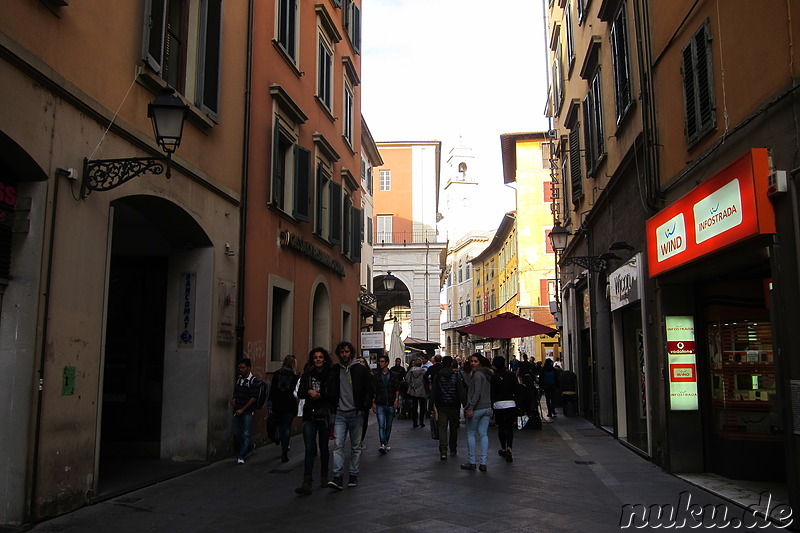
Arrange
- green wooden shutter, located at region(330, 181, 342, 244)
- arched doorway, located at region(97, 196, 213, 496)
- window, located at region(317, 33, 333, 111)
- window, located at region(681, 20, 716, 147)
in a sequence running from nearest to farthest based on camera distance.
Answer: window, located at region(681, 20, 716, 147) → arched doorway, located at region(97, 196, 213, 496) → window, located at region(317, 33, 333, 111) → green wooden shutter, located at region(330, 181, 342, 244)

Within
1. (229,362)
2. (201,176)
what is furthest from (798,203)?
(229,362)

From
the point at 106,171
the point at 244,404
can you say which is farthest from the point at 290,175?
the point at 106,171

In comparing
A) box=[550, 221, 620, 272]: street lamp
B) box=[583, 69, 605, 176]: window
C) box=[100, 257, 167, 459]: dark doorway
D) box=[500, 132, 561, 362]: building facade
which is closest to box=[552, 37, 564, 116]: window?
box=[583, 69, 605, 176]: window

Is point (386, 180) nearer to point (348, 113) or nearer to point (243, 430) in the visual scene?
point (348, 113)

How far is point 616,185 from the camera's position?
43.4 ft

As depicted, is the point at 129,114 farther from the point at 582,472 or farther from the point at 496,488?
the point at 582,472

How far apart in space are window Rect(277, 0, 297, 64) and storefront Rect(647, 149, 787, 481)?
9272mm

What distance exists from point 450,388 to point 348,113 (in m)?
13.1

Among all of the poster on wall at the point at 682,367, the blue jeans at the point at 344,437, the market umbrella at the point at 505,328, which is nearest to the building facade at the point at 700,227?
the poster on wall at the point at 682,367

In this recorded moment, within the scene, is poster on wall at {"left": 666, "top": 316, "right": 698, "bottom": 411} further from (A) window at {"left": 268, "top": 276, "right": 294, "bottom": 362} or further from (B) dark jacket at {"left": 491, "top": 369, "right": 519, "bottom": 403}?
(A) window at {"left": 268, "top": 276, "right": 294, "bottom": 362}

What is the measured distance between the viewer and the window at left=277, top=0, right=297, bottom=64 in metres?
15.2

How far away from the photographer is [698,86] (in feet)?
27.8

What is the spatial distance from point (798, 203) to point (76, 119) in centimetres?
717

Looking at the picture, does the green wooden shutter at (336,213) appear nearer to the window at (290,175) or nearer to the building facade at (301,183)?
the building facade at (301,183)
